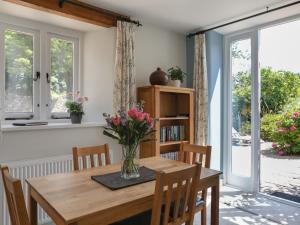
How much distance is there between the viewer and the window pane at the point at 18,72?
2.72 metres

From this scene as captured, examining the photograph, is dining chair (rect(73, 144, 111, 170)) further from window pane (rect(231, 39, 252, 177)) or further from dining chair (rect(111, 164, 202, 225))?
window pane (rect(231, 39, 252, 177))

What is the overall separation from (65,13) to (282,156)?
3306 millimetres

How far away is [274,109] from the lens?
3.32m

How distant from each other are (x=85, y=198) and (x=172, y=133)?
2.20 metres

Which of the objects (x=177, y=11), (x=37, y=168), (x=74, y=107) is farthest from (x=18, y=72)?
(x=177, y=11)

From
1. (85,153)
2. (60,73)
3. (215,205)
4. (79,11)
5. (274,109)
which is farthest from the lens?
(274,109)

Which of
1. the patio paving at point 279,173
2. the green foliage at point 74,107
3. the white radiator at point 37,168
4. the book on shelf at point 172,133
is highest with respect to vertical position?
the green foliage at point 74,107

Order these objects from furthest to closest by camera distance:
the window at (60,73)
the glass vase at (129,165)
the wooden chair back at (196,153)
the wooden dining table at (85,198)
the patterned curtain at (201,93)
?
the patterned curtain at (201,93), the window at (60,73), the wooden chair back at (196,153), the glass vase at (129,165), the wooden dining table at (85,198)

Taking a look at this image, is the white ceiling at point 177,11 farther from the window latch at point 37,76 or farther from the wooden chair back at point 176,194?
the wooden chair back at point 176,194

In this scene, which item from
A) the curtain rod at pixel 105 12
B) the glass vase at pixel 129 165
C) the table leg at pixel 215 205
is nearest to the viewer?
the glass vase at pixel 129 165

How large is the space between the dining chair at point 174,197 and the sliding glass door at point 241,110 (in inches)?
88.6

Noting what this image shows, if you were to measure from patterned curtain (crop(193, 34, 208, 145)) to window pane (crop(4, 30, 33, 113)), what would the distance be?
2.32 meters

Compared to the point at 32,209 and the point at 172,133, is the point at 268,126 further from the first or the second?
the point at 32,209

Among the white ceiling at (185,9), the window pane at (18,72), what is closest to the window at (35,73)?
the window pane at (18,72)
